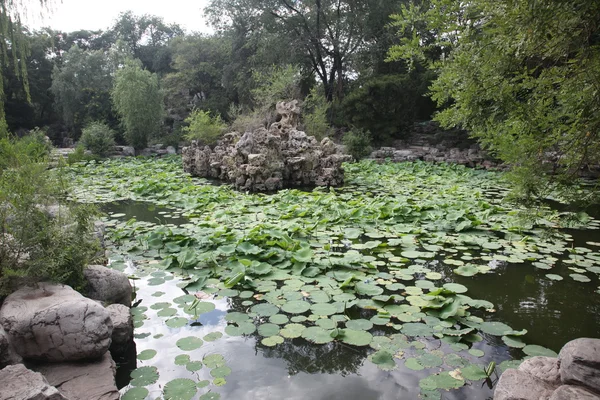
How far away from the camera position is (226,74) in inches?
811

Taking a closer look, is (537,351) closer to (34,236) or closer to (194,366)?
(194,366)

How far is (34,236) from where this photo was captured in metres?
2.34

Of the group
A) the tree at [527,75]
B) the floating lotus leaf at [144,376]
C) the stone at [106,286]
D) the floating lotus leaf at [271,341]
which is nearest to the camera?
the tree at [527,75]

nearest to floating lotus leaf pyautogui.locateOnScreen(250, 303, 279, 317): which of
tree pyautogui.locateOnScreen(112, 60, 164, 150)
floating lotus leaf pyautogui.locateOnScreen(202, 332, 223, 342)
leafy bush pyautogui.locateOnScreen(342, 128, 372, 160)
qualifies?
floating lotus leaf pyautogui.locateOnScreen(202, 332, 223, 342)

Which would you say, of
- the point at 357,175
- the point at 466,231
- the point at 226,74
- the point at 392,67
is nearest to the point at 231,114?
the point at 226,74

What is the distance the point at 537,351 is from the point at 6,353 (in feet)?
8.91

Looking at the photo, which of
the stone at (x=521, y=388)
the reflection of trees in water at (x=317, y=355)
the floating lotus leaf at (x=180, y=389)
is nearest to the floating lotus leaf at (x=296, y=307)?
the reflection of trees in water at (x=317, y=355)

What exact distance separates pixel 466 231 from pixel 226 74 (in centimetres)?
1835

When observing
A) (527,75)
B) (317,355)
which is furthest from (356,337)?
(527,75)

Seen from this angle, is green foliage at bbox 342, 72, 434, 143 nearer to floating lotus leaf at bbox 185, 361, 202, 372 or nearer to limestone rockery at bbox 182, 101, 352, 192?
limestone rockery at bbox 182, 101, 352, 192

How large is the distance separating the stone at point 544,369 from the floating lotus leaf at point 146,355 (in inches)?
75.2

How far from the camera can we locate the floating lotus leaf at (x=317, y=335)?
2.33 m

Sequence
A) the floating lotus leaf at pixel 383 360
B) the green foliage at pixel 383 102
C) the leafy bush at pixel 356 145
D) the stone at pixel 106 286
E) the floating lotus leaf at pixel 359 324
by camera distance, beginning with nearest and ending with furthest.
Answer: the floating lotus leaf at pixel 383 360 → the floating lotus leaf at pixel 359 324 → the stone at pixel 106 286 → the leafy bush at pixel 356 145 → the green foliage at pixel 383 102

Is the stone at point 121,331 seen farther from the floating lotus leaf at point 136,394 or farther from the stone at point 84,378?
the floating lotus leaf at point 136,394
